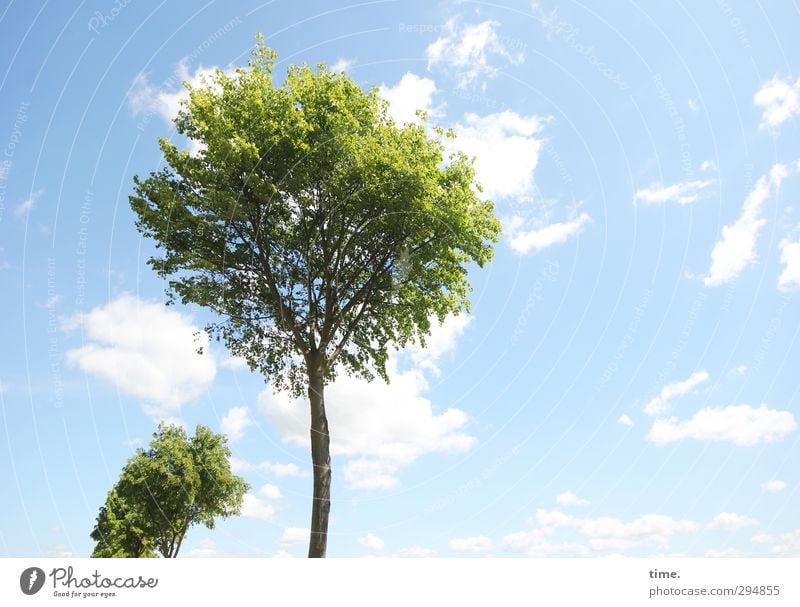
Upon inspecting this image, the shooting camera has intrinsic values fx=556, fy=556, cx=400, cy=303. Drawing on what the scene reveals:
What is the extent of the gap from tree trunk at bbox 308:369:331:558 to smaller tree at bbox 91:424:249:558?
33.7 m

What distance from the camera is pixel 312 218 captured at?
80.8 ft

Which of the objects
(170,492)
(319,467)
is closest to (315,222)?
(319,467)

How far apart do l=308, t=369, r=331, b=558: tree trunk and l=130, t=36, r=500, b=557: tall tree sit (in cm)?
6

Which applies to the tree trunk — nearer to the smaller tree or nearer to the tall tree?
the tall tree

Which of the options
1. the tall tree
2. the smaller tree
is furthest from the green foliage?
the smaller tree

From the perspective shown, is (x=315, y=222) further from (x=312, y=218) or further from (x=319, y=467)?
(x=319, y=467)

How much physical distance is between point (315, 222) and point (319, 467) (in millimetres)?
10336

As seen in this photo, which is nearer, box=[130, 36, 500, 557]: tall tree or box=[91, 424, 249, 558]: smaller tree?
box=[130, 36, 500, 557]: tall tree

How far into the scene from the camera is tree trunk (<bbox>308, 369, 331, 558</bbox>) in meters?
20.3

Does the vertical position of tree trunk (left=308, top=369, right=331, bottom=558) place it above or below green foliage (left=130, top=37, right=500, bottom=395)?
below

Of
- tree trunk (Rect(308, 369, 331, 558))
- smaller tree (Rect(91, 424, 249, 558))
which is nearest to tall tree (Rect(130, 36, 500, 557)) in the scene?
tree trunk (Rect(308, 369, 331, 558))

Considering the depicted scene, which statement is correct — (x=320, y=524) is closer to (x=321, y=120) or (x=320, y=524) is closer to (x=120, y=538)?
(x=321, y=120)

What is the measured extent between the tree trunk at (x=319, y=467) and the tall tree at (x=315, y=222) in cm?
6

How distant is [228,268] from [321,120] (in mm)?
7637
